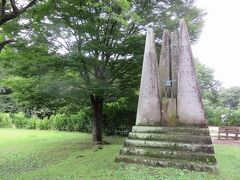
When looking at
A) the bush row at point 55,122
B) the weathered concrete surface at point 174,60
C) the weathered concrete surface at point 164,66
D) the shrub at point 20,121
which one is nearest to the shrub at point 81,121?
the bush row at point 55,122

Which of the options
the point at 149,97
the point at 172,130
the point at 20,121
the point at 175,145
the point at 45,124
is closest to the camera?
the point at 175,145

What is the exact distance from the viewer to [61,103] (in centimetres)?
1448

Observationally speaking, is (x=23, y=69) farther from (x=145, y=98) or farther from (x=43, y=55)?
(x=145, y=98)

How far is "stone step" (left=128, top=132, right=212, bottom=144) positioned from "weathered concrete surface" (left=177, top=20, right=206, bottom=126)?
0.61m

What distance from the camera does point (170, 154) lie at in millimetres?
7535

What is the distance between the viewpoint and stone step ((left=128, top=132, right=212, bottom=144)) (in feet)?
25.1

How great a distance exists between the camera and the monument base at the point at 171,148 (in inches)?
283

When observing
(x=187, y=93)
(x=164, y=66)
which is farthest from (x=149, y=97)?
(x=164, y=66)

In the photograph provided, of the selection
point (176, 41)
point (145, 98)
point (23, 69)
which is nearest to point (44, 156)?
point (23, 69)

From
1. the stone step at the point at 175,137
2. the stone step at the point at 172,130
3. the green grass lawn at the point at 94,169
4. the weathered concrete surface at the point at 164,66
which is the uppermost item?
the weathered concrete surface at the point at 164,66

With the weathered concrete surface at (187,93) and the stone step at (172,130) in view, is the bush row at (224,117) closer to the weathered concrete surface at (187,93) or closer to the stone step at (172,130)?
the weathered concrete surface at (187,93)

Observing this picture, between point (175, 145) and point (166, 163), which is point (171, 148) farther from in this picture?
point (166, 163)

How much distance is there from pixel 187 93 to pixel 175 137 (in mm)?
1419

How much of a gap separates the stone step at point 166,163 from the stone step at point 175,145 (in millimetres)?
420
